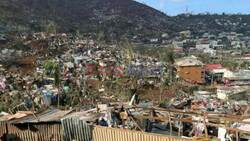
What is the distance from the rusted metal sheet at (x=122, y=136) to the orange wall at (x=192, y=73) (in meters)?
A: 32.1

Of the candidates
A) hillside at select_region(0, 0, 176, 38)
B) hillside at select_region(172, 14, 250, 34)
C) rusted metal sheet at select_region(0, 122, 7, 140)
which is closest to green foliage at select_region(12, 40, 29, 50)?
hillside at select_region(0, 0, 176, 38)

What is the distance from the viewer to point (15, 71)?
33.2 m

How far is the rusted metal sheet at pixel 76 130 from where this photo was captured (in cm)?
1053

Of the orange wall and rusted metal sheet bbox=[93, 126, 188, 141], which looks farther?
the orange wall

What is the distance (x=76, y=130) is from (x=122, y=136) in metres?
1.39

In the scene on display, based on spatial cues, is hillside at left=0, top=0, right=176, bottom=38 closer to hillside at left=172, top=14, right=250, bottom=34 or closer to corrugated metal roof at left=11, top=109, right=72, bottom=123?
hillside at left=172, top=14, right=250, bottom=34

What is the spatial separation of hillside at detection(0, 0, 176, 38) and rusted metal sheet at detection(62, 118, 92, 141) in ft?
165

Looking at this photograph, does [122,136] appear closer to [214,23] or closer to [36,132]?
[36,132]

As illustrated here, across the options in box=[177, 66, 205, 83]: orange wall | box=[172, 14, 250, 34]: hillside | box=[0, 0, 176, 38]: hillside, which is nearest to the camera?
box=[177, 66, 205, 83]: orange wall

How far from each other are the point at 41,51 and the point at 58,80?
1518 centimetres

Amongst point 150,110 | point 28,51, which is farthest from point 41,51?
point 150,110

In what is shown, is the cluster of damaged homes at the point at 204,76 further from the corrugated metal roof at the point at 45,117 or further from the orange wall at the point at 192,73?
the corrugated metal roof at the point at 45,117

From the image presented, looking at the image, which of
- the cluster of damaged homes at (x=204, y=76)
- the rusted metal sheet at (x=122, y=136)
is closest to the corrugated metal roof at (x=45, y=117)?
the rusted metal sheet at (x=122, y=136)

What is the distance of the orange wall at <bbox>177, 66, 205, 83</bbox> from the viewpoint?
4212cm
